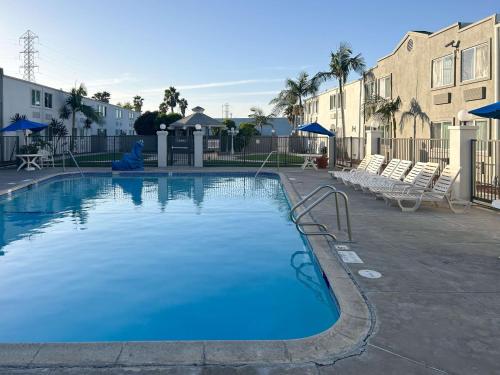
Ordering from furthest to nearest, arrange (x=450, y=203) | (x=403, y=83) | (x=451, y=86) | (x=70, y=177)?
(x=403, y=83)
(x=70, y=177)
(x=451, y=86)
(x=450, y=203)

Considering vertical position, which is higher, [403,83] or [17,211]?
[403,83]

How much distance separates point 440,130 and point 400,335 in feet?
63.8

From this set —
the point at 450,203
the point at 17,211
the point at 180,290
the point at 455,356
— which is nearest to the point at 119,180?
the point at 17,211

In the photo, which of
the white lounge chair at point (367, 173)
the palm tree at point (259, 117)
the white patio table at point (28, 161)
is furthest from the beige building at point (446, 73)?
the palm tree at point (259, 117)

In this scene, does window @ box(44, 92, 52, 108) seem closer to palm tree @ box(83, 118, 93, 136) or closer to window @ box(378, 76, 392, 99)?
palm tree @ box(83, 118, 93, 136)

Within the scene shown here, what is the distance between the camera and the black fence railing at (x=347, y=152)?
85.0 ft

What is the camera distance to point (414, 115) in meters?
24.0

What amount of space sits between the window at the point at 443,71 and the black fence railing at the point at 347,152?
478 centimetres

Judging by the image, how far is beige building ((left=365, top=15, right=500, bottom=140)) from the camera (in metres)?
18.2

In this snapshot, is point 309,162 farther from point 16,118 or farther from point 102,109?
point 102,109

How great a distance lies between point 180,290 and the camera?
6555 millimetres

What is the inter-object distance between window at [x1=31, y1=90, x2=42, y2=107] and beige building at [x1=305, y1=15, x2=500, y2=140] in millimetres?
21675

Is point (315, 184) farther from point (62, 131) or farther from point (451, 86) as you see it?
point (62, 131)

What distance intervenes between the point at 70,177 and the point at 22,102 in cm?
1171
